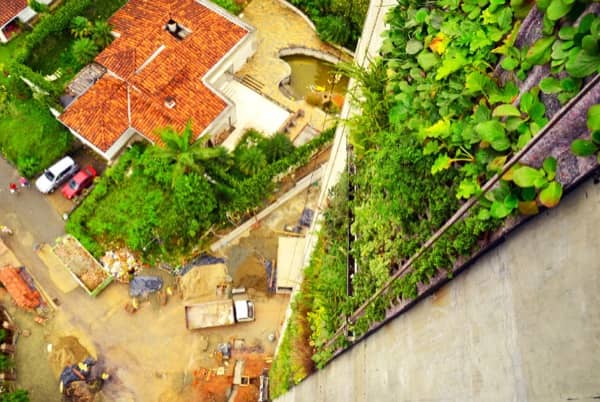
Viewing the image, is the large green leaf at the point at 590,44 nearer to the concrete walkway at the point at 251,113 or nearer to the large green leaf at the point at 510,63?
the large green leaf at the point at 510,63

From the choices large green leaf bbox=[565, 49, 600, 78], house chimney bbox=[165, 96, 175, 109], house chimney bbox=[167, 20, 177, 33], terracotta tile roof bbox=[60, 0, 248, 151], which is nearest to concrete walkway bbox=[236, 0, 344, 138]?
terracotta tile roof bbox=[60, 0, 248, 151]

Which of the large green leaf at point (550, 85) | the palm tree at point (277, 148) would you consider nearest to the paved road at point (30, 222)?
the palm tree at point (277, 148)

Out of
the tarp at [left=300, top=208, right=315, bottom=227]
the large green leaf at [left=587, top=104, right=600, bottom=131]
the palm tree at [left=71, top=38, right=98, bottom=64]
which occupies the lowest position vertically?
the large green leaf at [left=587, top=104, right=600, bottom=131]

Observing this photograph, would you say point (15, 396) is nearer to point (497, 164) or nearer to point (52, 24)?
point (52, 24)

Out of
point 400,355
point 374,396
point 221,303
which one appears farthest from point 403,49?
point 221,303

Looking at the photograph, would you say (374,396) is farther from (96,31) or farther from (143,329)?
(96,31)

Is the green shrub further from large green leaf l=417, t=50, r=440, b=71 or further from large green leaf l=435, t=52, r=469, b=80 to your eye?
large green leaf l=435, t=52, r=469, b=80
